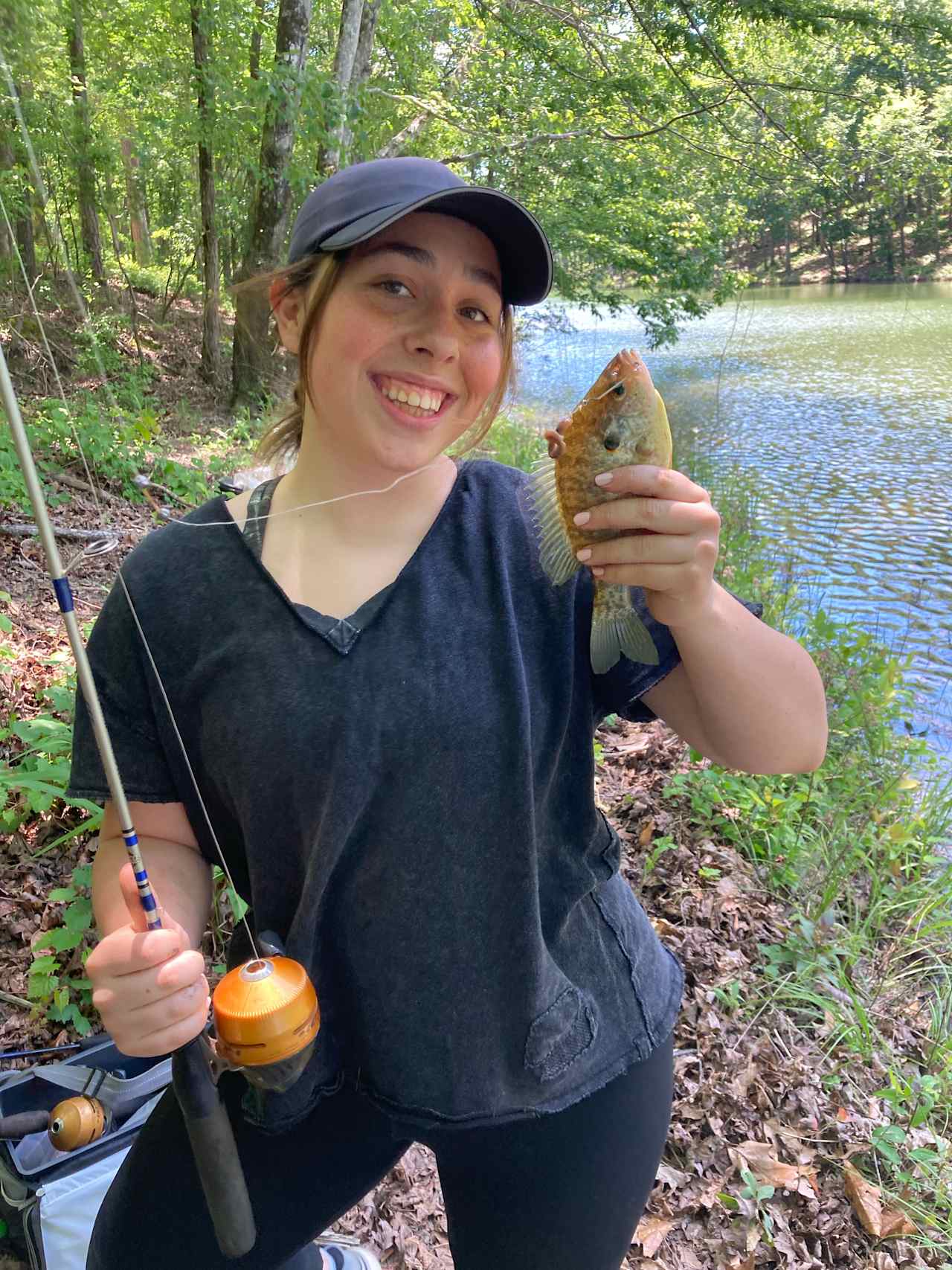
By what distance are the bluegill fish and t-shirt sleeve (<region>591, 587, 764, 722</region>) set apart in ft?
0.07

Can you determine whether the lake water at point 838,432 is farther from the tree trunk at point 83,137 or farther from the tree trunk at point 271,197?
the tree trunk at point 83,137

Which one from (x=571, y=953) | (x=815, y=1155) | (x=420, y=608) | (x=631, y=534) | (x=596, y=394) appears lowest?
(x=815, y=1155)

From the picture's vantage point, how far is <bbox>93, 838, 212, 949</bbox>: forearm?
1.40 metres

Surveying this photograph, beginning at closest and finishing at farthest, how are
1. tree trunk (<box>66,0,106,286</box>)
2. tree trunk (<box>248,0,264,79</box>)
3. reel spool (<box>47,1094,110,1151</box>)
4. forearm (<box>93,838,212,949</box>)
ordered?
forearm (<box>93,838,212,949</box>), reel spool (<box>47,1094,110,1151</box>), tree trunk (<box>66,0,106,286</box>), tree trunk (<box>248,0,264,79</box>)

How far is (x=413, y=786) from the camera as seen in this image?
127 cm

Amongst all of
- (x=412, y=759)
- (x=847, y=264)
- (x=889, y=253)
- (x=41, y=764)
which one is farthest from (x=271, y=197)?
(x=847, y=264)

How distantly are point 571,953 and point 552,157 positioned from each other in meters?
13.2

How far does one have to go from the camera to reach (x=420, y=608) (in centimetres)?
135

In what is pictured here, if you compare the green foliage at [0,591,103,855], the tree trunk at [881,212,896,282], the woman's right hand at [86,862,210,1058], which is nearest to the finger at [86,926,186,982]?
the woman's right hand at [86,862,210,1058]

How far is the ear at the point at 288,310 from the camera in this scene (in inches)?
56.8

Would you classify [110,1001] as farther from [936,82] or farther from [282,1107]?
[936,82]

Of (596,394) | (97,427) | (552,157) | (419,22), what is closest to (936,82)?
(552,157)

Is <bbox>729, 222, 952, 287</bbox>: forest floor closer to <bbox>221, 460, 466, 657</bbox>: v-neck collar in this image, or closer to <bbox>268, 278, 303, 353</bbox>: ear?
<bbox>268, 278, 303, 353</bbox>: ear

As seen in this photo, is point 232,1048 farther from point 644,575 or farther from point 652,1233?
point 652,1233
